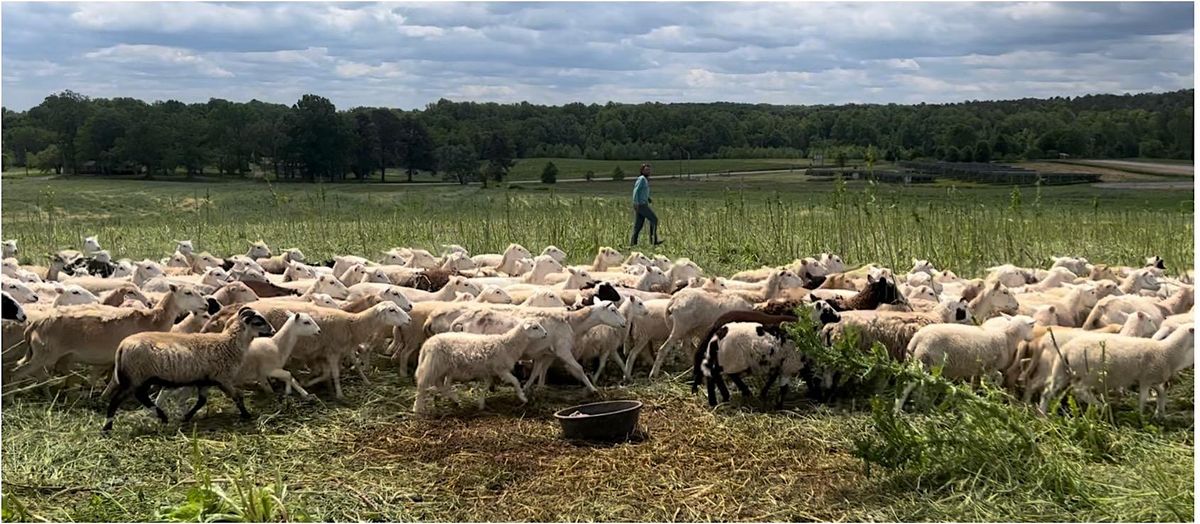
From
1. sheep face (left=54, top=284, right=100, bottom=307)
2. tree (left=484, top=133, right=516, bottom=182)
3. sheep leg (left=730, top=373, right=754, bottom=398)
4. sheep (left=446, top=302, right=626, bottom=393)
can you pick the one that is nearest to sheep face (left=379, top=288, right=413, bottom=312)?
sheep (left=446, top=302, right=626, bottom=393)

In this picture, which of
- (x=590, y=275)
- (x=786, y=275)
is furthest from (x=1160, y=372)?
(x=590, y=275)

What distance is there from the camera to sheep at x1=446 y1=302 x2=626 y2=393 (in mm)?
9609

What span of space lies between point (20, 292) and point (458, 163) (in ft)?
181

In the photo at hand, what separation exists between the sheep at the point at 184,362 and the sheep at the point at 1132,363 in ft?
22.2

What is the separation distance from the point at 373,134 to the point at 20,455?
60.5m

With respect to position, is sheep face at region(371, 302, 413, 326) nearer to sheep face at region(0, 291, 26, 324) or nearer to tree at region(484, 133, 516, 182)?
sheep face at region(0, 291, 26, 324)

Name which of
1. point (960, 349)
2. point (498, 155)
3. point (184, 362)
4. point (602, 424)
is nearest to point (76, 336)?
point (184, 362)

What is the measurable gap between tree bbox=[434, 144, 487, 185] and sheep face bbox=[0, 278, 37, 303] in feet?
175

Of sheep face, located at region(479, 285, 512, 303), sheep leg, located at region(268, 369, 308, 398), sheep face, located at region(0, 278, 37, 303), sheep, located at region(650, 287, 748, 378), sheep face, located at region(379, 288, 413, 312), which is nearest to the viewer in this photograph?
sheep leg, located at region(268, 369, 308, 398)

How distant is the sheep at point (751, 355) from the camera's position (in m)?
Answer: 8.84

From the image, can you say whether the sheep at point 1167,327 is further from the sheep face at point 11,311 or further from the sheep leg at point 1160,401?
the sheep face at point 11,311

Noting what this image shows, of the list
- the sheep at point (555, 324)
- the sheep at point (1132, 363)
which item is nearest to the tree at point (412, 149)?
the sheep at point (555, 324)

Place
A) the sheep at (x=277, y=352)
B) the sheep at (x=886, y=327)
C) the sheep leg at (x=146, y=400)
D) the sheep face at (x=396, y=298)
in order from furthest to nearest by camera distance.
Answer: the sheep face at (x=396, y=298), the sheep at (x=886, y=327), the sheep at (x=277, y=352), the sheep leg at (x=146, y=400)

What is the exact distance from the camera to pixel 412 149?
67.0m
